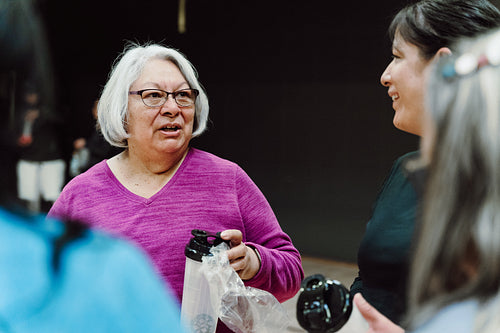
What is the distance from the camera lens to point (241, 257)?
1.58 m

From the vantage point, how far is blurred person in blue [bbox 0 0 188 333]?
0.57 meters

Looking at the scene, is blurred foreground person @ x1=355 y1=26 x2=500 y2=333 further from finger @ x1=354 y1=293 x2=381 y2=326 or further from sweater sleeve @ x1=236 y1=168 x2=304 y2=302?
sweater sleeve @ x1=236 y1=168 x2=304 y2=302

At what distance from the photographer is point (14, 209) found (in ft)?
2.00

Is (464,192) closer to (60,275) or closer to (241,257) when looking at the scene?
(60,275)

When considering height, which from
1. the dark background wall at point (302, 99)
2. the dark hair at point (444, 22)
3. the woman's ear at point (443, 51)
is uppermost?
the dark hair at point (444, 22)

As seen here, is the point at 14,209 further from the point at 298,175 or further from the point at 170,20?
the point at 170,20

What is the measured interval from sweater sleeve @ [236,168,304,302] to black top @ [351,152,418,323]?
0.33 m

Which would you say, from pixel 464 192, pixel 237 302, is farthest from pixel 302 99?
pixel 464 192

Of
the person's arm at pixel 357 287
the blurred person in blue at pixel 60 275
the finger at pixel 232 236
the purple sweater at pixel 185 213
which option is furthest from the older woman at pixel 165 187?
the blurred person in blue at pixel 60 275

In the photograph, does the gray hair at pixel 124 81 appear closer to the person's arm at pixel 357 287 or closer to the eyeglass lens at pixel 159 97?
the eyeglass lens at pixel 159 97

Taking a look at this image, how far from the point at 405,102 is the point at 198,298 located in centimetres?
80

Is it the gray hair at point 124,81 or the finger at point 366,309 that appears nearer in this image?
the finger at point 366,309

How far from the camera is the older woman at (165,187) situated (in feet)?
5.52

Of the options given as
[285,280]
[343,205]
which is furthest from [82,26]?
[285,280]
